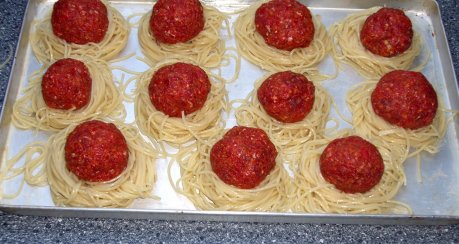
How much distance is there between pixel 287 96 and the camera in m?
4.45

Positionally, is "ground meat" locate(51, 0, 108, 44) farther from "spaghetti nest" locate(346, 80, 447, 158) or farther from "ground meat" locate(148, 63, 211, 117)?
"spaghetti nest" locate(346, 80, 447, 158)

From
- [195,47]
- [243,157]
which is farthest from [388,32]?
[243,157]

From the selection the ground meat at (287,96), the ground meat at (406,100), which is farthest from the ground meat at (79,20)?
the ground meat at (406,100)

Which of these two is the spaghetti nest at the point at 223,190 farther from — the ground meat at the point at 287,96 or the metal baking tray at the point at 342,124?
the ground meat at the point at 287,96

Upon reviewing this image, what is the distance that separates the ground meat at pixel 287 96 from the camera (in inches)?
175

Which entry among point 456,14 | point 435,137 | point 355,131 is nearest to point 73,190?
point 355,131

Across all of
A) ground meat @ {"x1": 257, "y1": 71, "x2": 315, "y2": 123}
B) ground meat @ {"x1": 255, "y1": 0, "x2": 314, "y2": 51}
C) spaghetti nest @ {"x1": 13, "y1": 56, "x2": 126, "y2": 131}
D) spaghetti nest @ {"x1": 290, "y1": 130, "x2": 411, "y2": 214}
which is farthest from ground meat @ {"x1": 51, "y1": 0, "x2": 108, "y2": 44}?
spaghetti nest @ {"x1": 290, "y1": 130, "x2": 411, "y2": 214}

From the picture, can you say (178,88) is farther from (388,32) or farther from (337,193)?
(388,32)

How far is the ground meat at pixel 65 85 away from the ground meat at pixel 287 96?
5.10 feet

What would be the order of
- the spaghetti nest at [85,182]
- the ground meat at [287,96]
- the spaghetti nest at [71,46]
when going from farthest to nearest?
the spaghetti nest at [71,46]
the ground meat at [287,96]
the spaghetti nest at [85,182]

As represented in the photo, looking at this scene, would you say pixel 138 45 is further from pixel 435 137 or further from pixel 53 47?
pixel 435 137

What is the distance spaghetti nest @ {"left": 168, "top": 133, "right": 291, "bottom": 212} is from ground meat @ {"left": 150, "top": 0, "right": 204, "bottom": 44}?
1.17m

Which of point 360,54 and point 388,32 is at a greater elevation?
point 388,32

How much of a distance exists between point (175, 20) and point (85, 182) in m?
1.69
